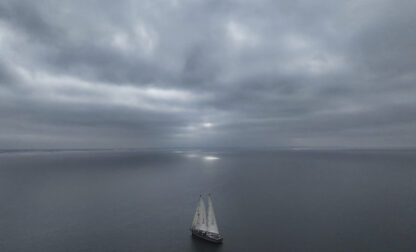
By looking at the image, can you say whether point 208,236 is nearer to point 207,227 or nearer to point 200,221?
point 207,227

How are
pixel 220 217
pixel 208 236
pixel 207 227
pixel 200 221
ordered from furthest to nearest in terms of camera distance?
pixel 220 217, pixel 200 221, pixel 207 227, pixel 208 236

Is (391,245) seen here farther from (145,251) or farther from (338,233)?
(145,251)

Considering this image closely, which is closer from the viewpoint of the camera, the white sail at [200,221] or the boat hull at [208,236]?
the boat hull at [208,236]

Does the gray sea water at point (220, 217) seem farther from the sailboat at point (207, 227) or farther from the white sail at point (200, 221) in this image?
the white sail at point (200, 221)

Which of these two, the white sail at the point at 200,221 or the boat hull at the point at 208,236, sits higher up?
the white sail at the point at 200,221

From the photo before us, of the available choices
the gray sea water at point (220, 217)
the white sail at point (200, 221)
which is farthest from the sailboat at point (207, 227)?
the gray sea water at point (220, 217)

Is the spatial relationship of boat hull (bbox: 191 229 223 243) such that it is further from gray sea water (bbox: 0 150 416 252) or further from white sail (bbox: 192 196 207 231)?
gray sea water (bbox: 0 150 416 252)

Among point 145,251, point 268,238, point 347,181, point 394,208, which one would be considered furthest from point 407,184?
point 145,251

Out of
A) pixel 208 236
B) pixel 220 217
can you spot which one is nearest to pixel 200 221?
pixel 208 236

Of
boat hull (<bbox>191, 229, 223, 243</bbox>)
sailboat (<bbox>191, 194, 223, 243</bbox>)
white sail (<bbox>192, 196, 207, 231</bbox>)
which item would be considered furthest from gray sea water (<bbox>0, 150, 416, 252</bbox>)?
white sail (<bbox>192, 196, 207, 231</bbox>)
